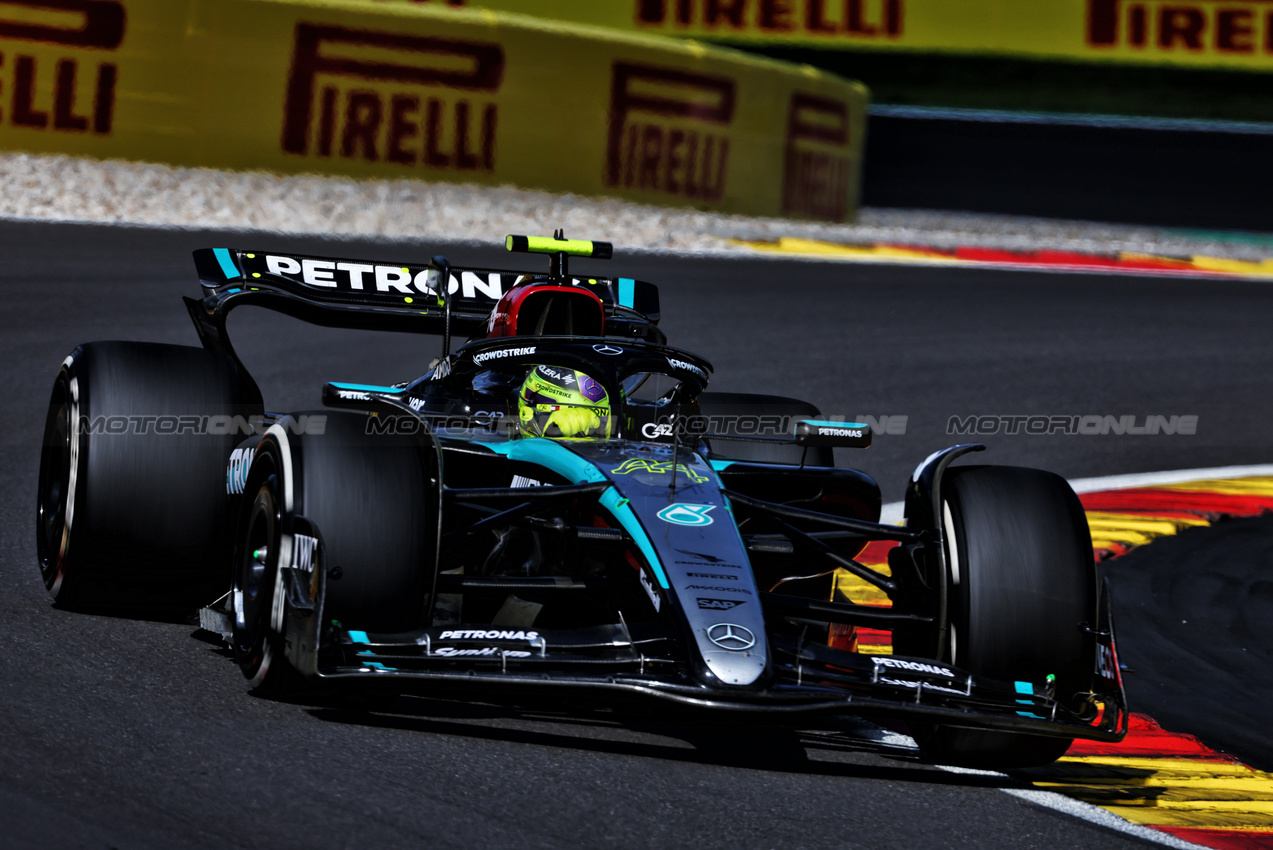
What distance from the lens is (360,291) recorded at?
7438 millimetres

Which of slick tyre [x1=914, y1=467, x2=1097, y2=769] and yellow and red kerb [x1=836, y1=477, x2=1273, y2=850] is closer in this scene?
yellow and red kerb [x1=836, y1=477, x2=1273, y2=850]

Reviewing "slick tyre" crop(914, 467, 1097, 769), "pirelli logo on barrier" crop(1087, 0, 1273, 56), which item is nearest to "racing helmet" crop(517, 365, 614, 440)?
"slick tyre" crop(914, 467, 1097, 769)

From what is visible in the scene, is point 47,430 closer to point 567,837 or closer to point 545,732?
point 545,732

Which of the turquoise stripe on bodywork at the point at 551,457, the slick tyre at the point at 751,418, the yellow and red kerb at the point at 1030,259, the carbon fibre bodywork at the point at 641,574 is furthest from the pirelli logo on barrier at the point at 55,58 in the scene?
the turquoise stripe on bodywork at the point at 551,457

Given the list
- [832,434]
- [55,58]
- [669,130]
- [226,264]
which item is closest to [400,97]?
[669,130]

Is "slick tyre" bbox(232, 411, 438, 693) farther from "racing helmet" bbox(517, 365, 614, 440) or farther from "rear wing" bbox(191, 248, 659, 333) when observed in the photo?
"rear wing" bbox(191, 248, 659, 333)

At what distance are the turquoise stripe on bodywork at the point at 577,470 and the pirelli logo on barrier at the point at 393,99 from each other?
334 inches

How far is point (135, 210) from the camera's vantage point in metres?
12.9

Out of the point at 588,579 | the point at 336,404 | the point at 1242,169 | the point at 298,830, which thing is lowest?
the point at 298,830

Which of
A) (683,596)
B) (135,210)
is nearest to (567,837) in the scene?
(683,596)

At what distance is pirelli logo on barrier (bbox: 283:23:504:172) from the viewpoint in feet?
43.5

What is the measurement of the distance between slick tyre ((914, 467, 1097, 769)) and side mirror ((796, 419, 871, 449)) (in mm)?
779

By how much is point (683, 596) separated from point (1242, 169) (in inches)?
659

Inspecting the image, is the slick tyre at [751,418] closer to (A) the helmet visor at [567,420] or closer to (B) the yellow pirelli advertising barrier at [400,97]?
(A) the helmet visor at [567,420]
